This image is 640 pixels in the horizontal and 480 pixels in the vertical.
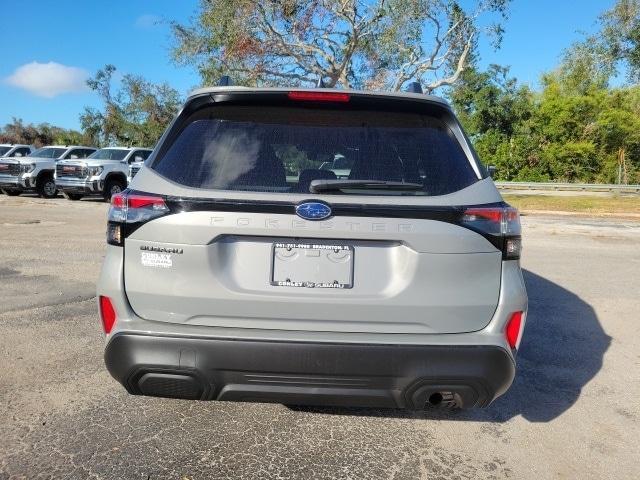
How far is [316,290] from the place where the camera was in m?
2.43

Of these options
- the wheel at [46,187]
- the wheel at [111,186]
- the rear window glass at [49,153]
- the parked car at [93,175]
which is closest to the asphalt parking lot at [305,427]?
the parked car at [93,175]

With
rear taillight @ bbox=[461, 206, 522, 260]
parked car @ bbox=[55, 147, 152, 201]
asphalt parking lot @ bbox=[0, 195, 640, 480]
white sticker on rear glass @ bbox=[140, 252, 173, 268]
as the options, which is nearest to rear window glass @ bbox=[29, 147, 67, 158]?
parked car @ bbox=[55, 147, 152, 201]

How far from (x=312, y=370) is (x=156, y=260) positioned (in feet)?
2.85

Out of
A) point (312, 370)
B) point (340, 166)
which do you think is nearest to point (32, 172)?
point (340, 166)

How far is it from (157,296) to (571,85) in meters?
52.1

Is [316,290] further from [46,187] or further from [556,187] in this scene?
[556,187]

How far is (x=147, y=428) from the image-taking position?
302 centimetres

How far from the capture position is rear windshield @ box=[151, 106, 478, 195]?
2.53 meters

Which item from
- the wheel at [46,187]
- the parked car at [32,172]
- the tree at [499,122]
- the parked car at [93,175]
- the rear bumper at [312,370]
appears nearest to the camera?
the rear bumper at [312,370]

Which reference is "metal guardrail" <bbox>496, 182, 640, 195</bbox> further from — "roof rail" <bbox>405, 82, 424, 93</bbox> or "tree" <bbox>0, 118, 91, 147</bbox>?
"tree" <bbox>0, 118, 91, 147</bbox>

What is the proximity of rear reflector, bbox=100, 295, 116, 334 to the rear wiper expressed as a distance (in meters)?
1.10

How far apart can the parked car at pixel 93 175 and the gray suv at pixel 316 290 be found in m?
16.8

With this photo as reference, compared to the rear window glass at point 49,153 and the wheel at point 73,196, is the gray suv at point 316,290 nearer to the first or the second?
the wheel at point 73,196

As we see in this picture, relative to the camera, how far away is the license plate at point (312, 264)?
95.8 inches
